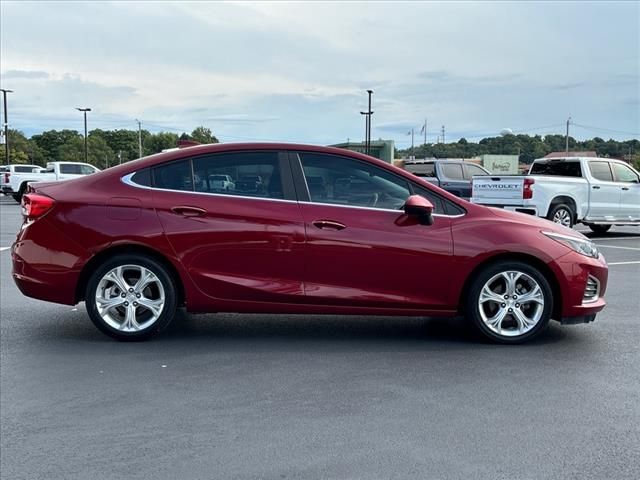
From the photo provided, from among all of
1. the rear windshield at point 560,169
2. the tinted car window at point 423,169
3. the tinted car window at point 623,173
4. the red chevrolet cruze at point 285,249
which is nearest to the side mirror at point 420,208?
the red chevrolet cruze at point 285,249

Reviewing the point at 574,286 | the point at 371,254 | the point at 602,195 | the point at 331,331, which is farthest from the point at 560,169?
the point at 371,254

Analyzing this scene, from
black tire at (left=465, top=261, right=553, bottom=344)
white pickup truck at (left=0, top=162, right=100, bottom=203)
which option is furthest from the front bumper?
white pickup truck at (left=0, top=162, right=100, bottom=203)

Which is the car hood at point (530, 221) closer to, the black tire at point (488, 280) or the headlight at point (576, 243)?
the headlight at point (576, 243)

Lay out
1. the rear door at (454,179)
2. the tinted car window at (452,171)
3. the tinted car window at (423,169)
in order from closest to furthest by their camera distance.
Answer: the rear door at (454,179), the tinted car window at (452,171), the tinted car window at (423,169)

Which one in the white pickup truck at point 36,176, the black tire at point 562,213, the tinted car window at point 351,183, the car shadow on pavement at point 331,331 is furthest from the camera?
the white pickup truck at point 36,176

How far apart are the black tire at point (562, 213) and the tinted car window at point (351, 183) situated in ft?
32.5

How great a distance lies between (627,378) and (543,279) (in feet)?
3.37

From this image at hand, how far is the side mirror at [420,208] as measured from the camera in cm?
499

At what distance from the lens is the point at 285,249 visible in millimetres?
5059

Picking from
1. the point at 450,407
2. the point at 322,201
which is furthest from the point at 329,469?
the point at 322,201

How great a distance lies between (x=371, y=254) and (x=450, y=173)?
49.0ft

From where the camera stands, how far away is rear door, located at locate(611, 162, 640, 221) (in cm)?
1491

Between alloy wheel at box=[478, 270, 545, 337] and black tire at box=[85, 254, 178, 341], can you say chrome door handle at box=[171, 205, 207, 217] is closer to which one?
black tire at box=[85, 254, 178, 341]

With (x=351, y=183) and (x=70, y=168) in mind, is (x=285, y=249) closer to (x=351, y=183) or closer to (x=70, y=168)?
(x=351, y=183)
